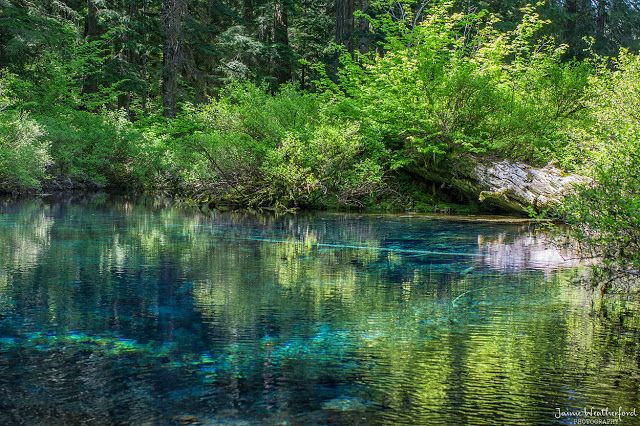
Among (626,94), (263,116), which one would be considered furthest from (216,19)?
(626,94)

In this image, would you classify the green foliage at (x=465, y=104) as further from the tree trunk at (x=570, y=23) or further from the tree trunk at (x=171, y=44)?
the tree trunk at (x=570, y=23)

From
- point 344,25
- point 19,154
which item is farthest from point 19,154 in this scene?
point 344,25

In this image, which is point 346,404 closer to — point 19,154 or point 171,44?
point 19,154

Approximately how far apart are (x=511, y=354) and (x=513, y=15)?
39.1 meters

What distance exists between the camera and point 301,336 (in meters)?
5.95

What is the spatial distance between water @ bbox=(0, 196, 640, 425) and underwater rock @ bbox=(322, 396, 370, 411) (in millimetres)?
13

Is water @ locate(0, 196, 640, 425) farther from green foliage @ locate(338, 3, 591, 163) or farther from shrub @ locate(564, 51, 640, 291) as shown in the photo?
green foliage @ locate(338, 3, 591, 163)

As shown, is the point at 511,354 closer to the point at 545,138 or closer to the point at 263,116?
the point at 545,138

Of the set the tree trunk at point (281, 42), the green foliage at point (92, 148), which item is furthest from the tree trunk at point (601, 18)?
the green foliage at point (92, 148)

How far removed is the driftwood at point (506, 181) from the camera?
1702cm

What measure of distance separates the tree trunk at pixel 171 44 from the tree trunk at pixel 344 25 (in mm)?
6923

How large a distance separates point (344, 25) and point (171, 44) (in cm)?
781

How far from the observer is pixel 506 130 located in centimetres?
1984

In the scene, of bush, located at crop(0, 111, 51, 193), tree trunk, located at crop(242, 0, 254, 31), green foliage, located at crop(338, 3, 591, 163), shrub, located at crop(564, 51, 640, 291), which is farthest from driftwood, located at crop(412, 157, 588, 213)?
tree trunk, located at crop(242, 0, 254, 31)
